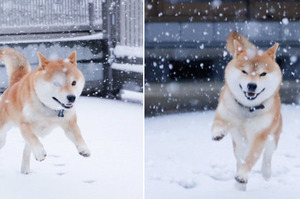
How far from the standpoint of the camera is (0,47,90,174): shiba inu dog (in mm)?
1605

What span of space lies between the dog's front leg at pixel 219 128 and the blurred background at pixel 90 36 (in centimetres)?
52

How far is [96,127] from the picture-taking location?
1.83 m

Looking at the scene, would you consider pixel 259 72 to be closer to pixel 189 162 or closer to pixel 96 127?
pixel 189 162

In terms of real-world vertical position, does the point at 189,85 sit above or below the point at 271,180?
above


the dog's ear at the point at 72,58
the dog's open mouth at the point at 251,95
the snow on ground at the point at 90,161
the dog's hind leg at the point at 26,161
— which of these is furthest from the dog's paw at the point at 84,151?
the dog's open mouth at the point at 251,95

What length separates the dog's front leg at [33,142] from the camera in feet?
5.27

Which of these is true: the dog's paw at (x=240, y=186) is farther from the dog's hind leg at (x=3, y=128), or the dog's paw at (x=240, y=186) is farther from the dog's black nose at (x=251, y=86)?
the dog's hind leg at (x=3, y=128)

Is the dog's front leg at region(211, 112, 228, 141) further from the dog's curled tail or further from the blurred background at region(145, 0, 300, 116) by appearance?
the dog's curled tail

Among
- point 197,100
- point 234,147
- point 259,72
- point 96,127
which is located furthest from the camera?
point 96,127

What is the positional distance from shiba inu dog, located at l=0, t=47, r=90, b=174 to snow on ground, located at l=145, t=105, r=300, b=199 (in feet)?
0.99

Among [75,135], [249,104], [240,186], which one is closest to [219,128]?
[249,104]

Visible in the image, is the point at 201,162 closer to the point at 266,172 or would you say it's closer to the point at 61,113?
the point at 266,172

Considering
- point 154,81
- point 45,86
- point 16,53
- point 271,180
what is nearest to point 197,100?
point 154,81

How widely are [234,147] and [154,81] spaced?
46 cm
